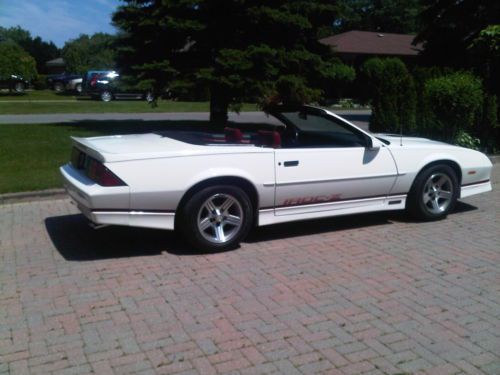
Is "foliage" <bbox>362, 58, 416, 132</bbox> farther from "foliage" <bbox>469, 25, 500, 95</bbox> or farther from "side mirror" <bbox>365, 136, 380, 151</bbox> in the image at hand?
"side mirror" <bbox>365, 136, 380, 151</bbox>

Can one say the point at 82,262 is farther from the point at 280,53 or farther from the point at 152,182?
the point at 280,53

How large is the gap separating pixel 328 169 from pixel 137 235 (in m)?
2.18

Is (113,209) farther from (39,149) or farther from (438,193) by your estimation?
(39,149)

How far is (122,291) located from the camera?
4621mm

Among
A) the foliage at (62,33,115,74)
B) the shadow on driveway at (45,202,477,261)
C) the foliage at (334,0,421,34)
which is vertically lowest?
the shadow on driveway at (45,202,477,261)

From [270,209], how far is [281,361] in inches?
97.4

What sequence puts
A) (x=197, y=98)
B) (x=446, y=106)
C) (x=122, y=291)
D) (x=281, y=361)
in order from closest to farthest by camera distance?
1. (x=281, y=361)
2. (x=122, y=291)
3. (x=446, y=106)
4. (x=197, y=98)

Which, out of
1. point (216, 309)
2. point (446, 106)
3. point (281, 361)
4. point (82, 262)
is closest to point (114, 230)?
point (82, 262)

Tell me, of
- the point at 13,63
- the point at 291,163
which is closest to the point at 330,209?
the point at 291,163

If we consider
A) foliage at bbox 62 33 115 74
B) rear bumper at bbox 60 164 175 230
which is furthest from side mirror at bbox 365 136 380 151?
foliage at bbox 62 33 115 74

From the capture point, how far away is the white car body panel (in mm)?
5215

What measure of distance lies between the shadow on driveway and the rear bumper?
43 cm

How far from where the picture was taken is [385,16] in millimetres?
70938

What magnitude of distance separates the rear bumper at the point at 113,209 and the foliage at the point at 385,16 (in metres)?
67.5
